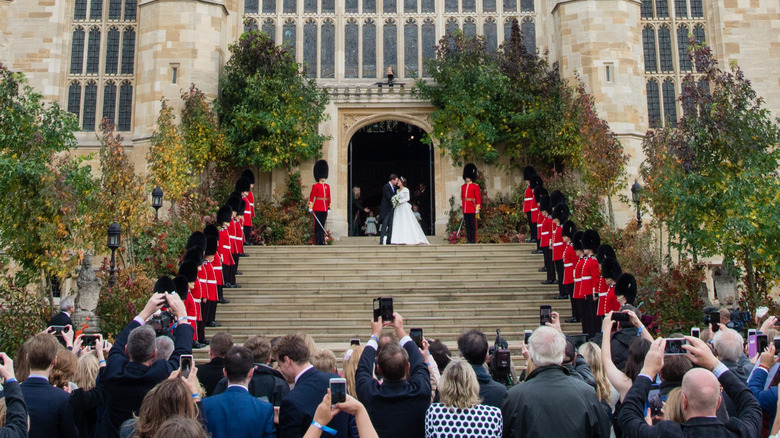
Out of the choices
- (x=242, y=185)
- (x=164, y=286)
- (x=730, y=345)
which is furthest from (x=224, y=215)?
(x=730, y=345)

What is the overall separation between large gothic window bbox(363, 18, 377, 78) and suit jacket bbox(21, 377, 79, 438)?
1873 centimetres

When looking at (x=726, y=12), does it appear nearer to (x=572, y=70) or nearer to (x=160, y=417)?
(x=572, y=70)

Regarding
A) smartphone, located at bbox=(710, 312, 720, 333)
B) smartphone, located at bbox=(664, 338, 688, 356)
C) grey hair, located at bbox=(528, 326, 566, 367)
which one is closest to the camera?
smartphone, located at bbox=(664, 338, 688, 356)

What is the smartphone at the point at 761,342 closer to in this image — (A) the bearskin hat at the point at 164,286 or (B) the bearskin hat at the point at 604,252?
(B) the bearskin hat at the point at 604,252

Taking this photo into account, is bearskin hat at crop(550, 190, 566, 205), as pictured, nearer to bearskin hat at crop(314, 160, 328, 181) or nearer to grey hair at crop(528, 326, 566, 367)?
bearskin hat at crop(314, 160, 328, 181)

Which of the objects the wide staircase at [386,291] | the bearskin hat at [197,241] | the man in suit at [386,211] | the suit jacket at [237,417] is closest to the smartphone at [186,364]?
the suit jacket at [237,417]

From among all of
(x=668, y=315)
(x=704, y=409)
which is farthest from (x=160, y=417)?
(x=668, y=315)

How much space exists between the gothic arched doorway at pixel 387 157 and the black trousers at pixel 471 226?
8.35 metres

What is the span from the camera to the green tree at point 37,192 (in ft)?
42.9

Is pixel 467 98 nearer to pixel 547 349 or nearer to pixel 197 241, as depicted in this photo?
pixel 197 241

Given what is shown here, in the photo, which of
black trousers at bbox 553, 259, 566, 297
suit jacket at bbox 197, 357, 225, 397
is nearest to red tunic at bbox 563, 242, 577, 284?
black trousers at bbox 553, 259, 566, 297

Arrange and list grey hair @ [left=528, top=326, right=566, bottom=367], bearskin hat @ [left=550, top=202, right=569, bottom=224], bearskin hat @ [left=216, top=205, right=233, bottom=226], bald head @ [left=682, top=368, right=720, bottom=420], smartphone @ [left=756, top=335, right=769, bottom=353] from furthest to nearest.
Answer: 1. bearskin hat @ [left=216, top=205, right=233, bottom=226]
2. bearskin hat @ [left=550, top=202, right=569, bottom=224]
3. smartphone @ [left=756, top=335, right=769, bottom=353]
4. grey hair @ [left=528, top=326, right=566, bottom=367]
5. bald head @ [left=682, top=368, right=720, bottom=420]

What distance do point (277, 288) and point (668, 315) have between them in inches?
291

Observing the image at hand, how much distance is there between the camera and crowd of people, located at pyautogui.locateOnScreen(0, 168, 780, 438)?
140 inches
